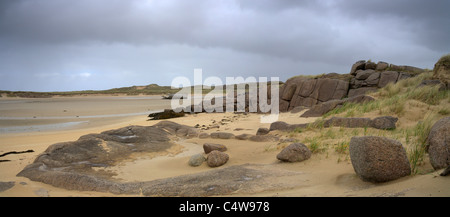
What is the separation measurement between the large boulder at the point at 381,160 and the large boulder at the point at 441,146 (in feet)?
1.22

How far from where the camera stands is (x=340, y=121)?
9648mm

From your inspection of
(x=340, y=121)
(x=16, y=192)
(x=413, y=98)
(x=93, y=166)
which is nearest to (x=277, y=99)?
(x=413, y=98)

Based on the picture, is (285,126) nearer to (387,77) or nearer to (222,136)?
(222,136)

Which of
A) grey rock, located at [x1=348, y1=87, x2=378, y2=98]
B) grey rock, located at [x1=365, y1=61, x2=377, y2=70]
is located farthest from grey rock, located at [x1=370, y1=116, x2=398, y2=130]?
grey rock, located at [x1=365, y1=61, x2=377, y2=70]

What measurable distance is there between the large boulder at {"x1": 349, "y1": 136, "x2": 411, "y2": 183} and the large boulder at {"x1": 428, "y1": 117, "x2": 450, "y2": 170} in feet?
1.22

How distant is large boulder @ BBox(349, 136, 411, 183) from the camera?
4.13m

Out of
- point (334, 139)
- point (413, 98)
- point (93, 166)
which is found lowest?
point (93, 166)

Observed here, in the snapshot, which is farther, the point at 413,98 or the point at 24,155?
the point at 413,98
